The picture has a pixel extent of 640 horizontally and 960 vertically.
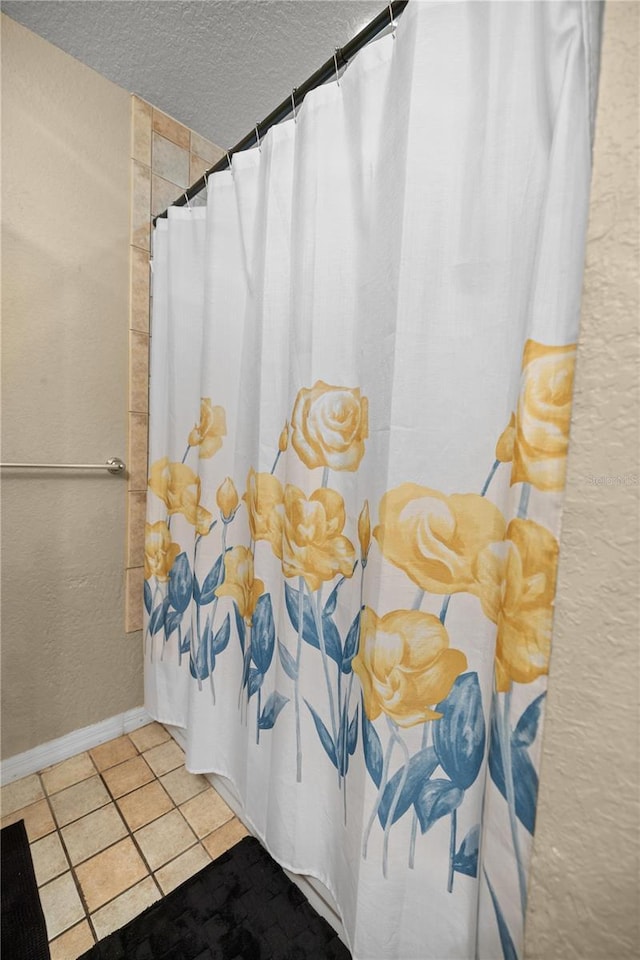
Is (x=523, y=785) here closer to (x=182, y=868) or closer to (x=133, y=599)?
(x=182, y=868)

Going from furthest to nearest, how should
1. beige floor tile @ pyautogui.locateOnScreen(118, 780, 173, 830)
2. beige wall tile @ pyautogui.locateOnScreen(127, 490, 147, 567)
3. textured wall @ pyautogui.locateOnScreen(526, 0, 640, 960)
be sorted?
beige wall tile @ pyautogui.locateOnScreen(127, 490, 147, 567) → beige floor tile @ pyautogui.locateOnScreen(118, 780, 173, 830) → textured wall @ pyautogui.locateOnScreen(526, 0, 640, 960)

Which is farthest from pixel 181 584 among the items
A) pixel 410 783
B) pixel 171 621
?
pixel 410 783

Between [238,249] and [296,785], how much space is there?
1319mm

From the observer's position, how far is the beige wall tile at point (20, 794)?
1162mm

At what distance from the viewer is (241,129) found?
4.89 feet

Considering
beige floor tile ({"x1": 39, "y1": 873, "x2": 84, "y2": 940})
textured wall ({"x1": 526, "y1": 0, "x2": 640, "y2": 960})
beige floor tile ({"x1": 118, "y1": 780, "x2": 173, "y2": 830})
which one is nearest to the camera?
textured wall ({"x1": 526, "y1": 0, "x2": 640, "y2": 960})

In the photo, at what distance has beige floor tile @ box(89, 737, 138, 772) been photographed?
1337 millimetres

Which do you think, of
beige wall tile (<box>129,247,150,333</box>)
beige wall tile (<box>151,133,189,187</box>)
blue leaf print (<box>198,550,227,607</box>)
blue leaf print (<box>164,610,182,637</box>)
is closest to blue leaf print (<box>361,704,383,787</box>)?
blue leaf print (<box>198,550,227,607</box>)

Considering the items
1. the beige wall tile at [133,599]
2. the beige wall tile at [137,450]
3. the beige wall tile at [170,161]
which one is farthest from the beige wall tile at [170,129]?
the beige wall tile at [133,599]

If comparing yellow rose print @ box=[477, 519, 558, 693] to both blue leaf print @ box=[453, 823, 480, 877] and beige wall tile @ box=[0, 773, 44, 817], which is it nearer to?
blue leaf print @ box=[453, 823, 480, 877]

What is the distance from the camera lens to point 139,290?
1.41 metres

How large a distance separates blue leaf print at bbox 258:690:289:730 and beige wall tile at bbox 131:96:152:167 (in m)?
1.74

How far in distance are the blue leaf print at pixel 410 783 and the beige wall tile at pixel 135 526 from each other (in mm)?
1142

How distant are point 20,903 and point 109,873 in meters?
0.18
